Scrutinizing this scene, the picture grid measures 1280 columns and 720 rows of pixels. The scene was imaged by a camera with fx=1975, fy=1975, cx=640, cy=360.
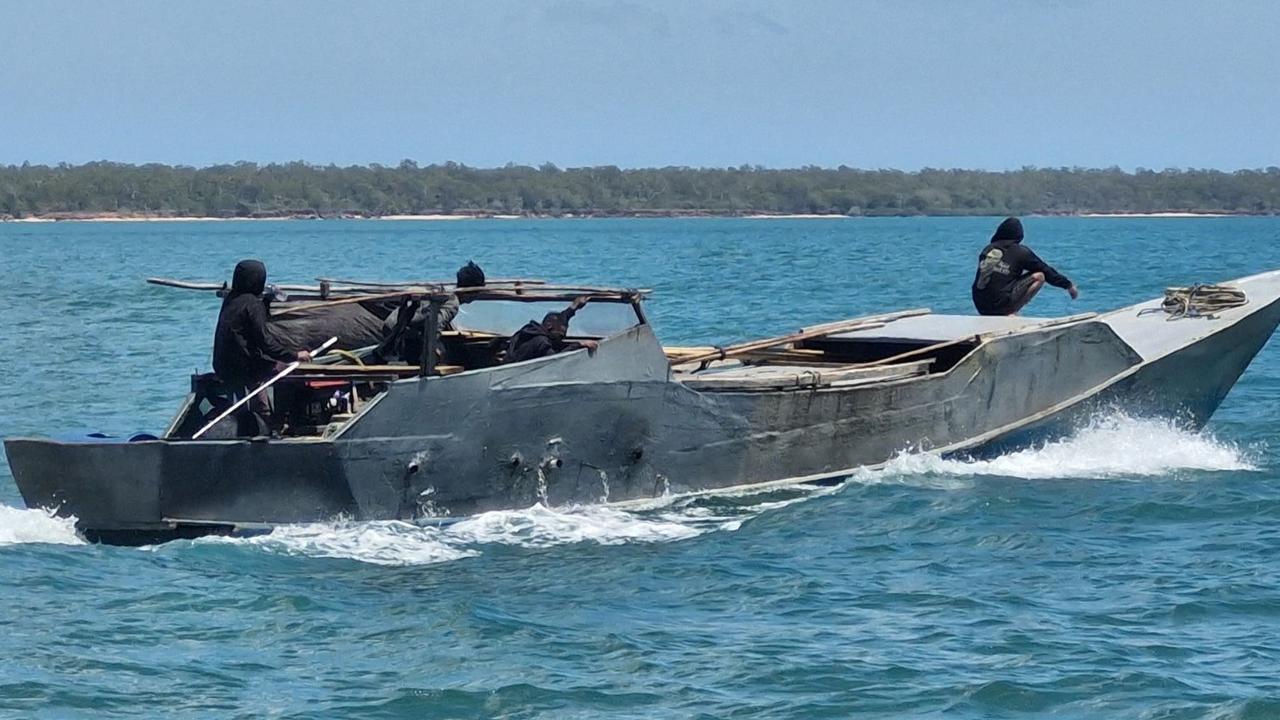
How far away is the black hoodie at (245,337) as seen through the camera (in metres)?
13.9

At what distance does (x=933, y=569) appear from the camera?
1362 centimetres

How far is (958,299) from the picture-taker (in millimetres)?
44906

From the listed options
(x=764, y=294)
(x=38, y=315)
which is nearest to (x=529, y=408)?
(x=38, y=315)

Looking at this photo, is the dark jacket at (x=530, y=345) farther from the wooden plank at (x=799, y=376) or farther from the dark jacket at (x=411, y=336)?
the wooden plank at (x=799, y=376)

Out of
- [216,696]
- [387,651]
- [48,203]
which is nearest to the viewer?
[216,696]

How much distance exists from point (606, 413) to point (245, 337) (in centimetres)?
272

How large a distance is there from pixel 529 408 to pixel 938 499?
358 cm

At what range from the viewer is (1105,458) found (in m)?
17.5

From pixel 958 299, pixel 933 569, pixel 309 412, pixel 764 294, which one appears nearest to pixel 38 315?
pixel 764 294

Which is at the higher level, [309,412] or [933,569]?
[309,412]

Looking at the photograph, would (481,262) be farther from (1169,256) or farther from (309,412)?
(309,412)

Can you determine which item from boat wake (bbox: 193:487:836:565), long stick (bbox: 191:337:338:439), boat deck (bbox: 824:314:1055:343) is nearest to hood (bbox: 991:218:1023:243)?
boat deck (bbox: 824:314:1055:343)

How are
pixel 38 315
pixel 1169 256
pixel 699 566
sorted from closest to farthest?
pixel 699 566 → pixel 38 315 → pixel 1169 256

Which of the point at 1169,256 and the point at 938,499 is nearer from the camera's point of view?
the point at 938,499
